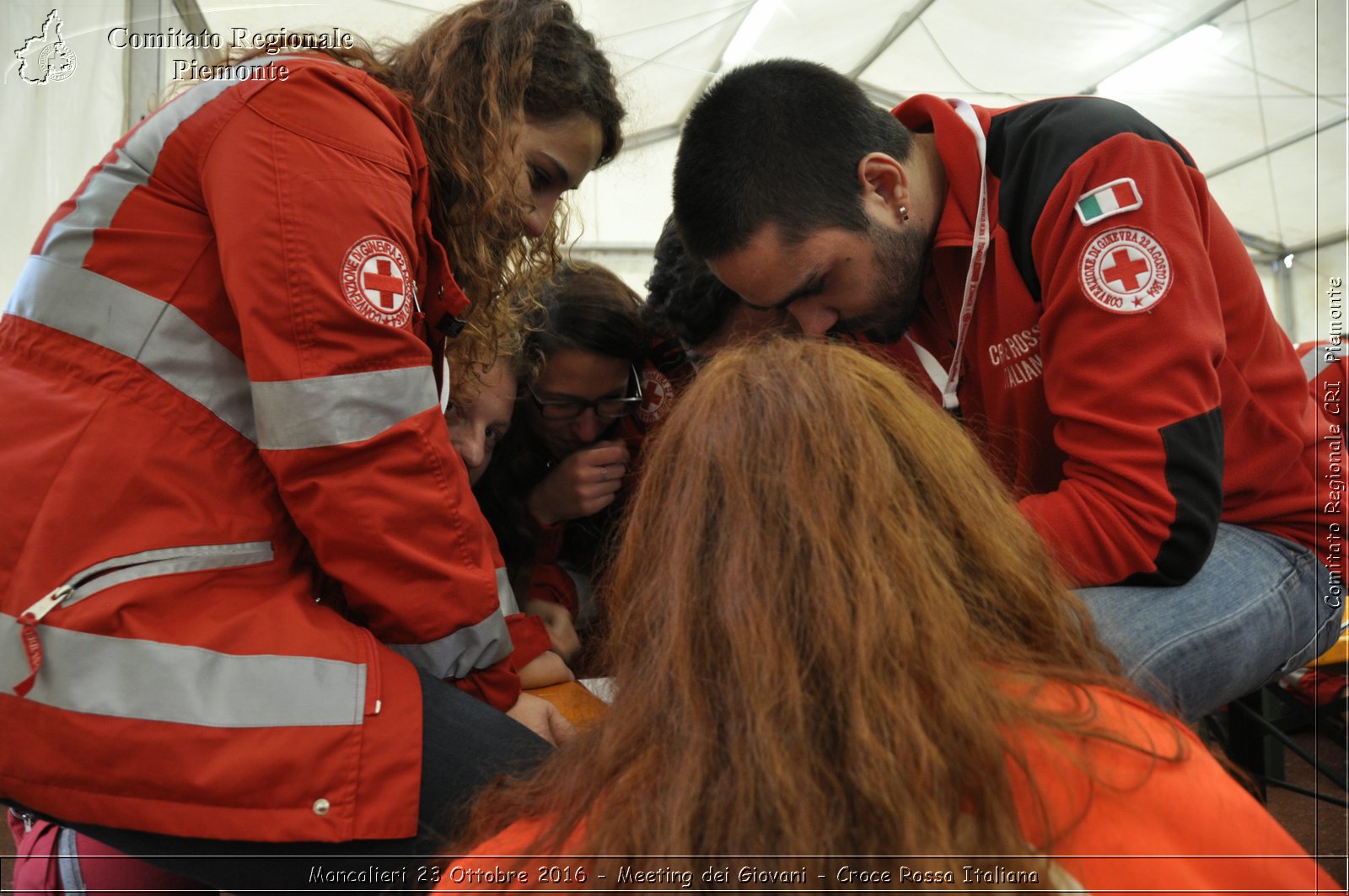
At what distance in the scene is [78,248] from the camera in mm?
1088

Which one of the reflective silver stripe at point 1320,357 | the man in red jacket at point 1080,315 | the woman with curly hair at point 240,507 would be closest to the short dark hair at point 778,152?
the man in red jacket at point 1080,315

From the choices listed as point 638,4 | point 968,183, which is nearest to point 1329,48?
point 638,4

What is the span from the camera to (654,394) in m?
2.21

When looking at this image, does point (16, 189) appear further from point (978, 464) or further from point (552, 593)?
point (978, 464)

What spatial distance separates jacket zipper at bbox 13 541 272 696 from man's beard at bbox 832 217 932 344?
1.09 meters

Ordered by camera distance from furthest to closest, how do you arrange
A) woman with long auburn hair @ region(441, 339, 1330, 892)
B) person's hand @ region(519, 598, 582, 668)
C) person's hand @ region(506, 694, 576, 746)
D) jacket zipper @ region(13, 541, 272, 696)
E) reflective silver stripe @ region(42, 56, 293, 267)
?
person's hand @ region(519, 598, 582, 668) → person's hand @ region(506, 694, 576, 746) → reflective silver stripe @ region(42, 56, 293, 267) → jacket zipper @ region(13, 541, 272, 696) → woman with long auburn hair @ region(441, 339, 1330, 892)

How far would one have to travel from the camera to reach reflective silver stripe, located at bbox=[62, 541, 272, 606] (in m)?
1.02

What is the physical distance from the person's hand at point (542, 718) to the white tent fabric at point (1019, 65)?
2.65m

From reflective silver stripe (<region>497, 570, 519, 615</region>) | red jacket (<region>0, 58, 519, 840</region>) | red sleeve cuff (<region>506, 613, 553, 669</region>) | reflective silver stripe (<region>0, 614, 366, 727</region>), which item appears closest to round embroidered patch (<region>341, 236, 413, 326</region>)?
red jacket (<region>0, 58, 519, 840</region>)

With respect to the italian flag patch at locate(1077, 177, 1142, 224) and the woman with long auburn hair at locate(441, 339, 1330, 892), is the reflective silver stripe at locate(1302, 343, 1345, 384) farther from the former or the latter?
the woman with long auburn hair at locate(441, 339, 1330, 892)

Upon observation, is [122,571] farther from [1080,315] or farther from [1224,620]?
[1224,620]

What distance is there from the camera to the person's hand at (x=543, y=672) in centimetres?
159

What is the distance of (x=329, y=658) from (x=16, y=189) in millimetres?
2290

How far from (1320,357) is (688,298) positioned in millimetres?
1559
